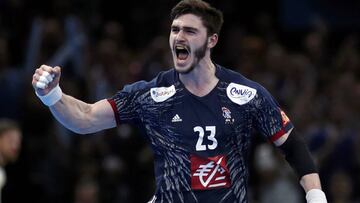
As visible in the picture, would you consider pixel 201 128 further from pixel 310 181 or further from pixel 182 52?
pixel 310 181

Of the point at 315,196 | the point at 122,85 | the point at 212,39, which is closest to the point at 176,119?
the point at 212,39

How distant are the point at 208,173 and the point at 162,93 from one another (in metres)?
0.60

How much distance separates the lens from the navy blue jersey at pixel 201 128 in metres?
6.24

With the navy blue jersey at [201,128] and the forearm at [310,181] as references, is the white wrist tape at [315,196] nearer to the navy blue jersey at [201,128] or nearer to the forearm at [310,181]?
the forearm at [310,181]

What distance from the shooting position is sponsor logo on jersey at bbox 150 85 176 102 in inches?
252

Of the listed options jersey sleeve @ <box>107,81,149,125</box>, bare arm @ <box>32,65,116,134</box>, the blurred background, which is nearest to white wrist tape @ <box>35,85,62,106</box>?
bare arm @ <box>32,65,116,134</box>

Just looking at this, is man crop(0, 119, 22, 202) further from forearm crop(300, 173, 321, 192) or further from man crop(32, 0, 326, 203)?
forearm crop(300, 173, 321, 192)

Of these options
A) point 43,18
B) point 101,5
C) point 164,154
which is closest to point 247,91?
point 164,154

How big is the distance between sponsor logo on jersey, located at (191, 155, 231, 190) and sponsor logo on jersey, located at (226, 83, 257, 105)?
39 cm

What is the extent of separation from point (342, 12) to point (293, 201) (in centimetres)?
410

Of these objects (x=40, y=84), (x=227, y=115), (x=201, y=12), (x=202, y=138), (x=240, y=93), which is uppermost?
(x=201, y=12)

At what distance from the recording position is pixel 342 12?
46.3 ft

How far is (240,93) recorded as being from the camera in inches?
251

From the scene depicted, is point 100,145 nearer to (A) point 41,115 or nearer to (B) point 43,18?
(A) point 41,115
